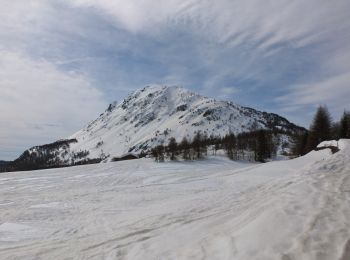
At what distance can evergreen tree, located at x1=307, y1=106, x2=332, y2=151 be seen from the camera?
269ft

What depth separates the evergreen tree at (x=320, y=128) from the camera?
82.0 meters

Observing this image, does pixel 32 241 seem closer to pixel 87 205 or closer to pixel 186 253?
pixel 186 253

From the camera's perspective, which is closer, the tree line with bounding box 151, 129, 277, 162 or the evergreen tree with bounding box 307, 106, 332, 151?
the evergreen tree with bounding box 307, 106, 332, 151

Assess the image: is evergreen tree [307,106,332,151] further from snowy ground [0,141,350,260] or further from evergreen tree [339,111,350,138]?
snowy ground [0,141,350,260]

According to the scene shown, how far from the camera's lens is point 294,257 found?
334 inches

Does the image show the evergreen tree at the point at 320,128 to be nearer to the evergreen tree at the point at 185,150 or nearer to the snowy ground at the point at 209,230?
the evergreen tree at the point at 185,150

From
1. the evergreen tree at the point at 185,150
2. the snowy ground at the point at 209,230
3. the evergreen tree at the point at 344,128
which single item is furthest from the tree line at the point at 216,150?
the snowy ground at the point at 209,230

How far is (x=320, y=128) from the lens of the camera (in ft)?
271

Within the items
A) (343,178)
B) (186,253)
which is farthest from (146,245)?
(343,178)

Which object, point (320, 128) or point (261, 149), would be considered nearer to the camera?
point (320, 128)

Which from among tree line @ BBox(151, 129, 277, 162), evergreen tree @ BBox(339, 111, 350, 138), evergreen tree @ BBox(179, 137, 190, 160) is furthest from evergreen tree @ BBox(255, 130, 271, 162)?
evergreen tree @ BBox(339, 111, 350, 138)

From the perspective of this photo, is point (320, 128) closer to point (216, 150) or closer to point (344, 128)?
point (344, 128)

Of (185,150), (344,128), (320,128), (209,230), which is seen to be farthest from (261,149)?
(209,230)

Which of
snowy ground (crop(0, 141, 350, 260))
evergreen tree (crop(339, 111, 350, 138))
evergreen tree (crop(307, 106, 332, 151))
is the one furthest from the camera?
evergreen tree (crop(339, 111, 350, 138))
